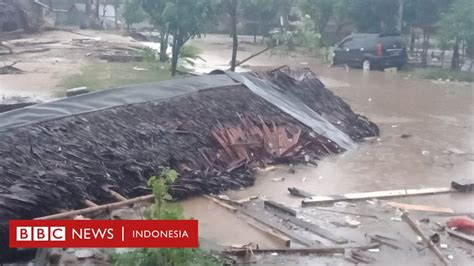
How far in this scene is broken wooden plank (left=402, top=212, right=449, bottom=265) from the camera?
7.38m

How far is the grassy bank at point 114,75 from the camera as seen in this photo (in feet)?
56.4

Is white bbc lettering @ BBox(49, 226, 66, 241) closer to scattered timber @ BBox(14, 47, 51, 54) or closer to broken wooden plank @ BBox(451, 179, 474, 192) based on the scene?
broken wooden plank @ BBox(451, 179, 474, 192)

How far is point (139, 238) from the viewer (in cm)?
566

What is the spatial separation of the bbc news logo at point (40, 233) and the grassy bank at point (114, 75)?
10.3m

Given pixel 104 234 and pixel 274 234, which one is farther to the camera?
pixel 274 234

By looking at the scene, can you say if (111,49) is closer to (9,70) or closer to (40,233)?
(9,70)

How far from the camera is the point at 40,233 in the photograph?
618 cm

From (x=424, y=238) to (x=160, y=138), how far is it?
415 centimetres

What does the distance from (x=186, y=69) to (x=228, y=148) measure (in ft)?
38.1

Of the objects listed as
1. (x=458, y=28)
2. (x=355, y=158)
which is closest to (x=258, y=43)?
(x=458, y=28)

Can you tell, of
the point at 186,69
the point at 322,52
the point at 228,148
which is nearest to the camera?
the point at 228,148

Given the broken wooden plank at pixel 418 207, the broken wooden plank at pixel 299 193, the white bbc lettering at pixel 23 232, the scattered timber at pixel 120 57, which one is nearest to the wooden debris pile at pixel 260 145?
the broken wooden plank at pixel 299 193

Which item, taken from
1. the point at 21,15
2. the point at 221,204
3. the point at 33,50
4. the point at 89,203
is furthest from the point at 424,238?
the point at 21,15

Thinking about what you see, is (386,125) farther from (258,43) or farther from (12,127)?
(258,43)
